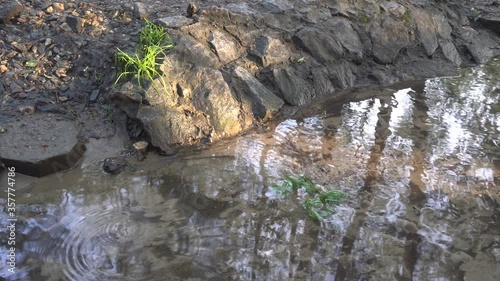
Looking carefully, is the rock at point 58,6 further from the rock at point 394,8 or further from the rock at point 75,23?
the rock at point 394,8

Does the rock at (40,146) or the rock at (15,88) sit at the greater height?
the rock at (15,88)

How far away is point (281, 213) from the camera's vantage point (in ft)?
13.1

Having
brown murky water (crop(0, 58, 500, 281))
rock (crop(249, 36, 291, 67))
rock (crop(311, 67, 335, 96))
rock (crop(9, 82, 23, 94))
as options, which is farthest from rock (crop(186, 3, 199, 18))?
rock (crop(9, 82, 23, 94))

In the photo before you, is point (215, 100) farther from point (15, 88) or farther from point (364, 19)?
point (364, 19)

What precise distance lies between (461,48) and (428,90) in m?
1.68

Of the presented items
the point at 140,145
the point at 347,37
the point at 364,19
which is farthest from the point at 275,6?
the point at 140,145

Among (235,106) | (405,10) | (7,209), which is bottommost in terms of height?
(7,209)

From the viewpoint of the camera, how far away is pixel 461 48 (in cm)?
771

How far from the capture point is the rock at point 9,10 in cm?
577

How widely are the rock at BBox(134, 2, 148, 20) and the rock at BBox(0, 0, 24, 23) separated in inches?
52.3

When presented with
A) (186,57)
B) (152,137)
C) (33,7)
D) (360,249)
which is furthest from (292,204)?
(33,7)

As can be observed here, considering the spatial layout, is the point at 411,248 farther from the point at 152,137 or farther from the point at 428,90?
the point at 428,90

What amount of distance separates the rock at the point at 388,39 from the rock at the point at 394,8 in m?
0.17

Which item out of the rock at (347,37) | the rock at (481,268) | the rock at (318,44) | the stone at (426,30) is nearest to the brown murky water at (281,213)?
the rock at (481,268)
